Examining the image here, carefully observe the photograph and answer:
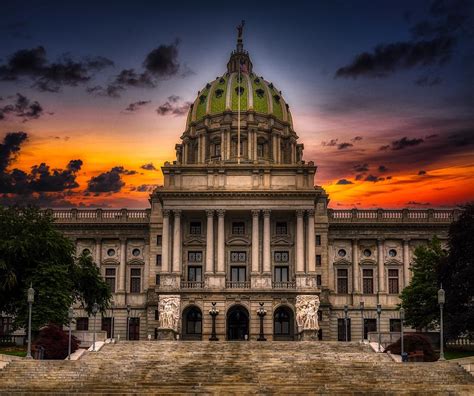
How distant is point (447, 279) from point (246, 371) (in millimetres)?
18099

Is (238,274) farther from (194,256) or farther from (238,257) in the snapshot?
(194,256)

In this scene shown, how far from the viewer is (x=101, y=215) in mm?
93625

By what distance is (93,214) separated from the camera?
9381 centimetres

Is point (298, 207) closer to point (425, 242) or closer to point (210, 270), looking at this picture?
point (210, 270)

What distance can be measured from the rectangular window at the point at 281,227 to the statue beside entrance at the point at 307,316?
283 inches

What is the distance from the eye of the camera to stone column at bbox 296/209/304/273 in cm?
8019

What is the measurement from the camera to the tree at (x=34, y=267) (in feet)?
203

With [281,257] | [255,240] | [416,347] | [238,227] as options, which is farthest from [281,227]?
[416,347]

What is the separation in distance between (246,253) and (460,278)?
86.9 feet

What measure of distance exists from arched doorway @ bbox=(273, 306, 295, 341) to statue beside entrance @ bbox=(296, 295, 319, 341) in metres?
2.10

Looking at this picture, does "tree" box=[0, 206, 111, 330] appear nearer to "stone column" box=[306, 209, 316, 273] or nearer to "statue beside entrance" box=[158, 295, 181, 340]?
"statue beside entrance" box=[158, 295, 181, 340]

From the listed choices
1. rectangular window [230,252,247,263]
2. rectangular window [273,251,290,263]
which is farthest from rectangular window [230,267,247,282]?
rectangular window [273,251,290,263]

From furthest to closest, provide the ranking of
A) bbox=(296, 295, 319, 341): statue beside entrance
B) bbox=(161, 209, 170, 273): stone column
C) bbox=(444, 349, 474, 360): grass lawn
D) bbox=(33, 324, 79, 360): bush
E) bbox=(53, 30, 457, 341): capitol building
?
1. bbox=(161, 209, 170, 273): stone column
2. bbox=(53, 30, 457, 341): capitol building
3. bbox=(296, 295, 319, 341): statue beside entrance
4. bbox=(444, 349, 474, 360): grass lawn
5. bbox=(33, 324, 79, 360): bush

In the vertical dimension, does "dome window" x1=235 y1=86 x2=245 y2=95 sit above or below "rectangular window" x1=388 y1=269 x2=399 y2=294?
above
